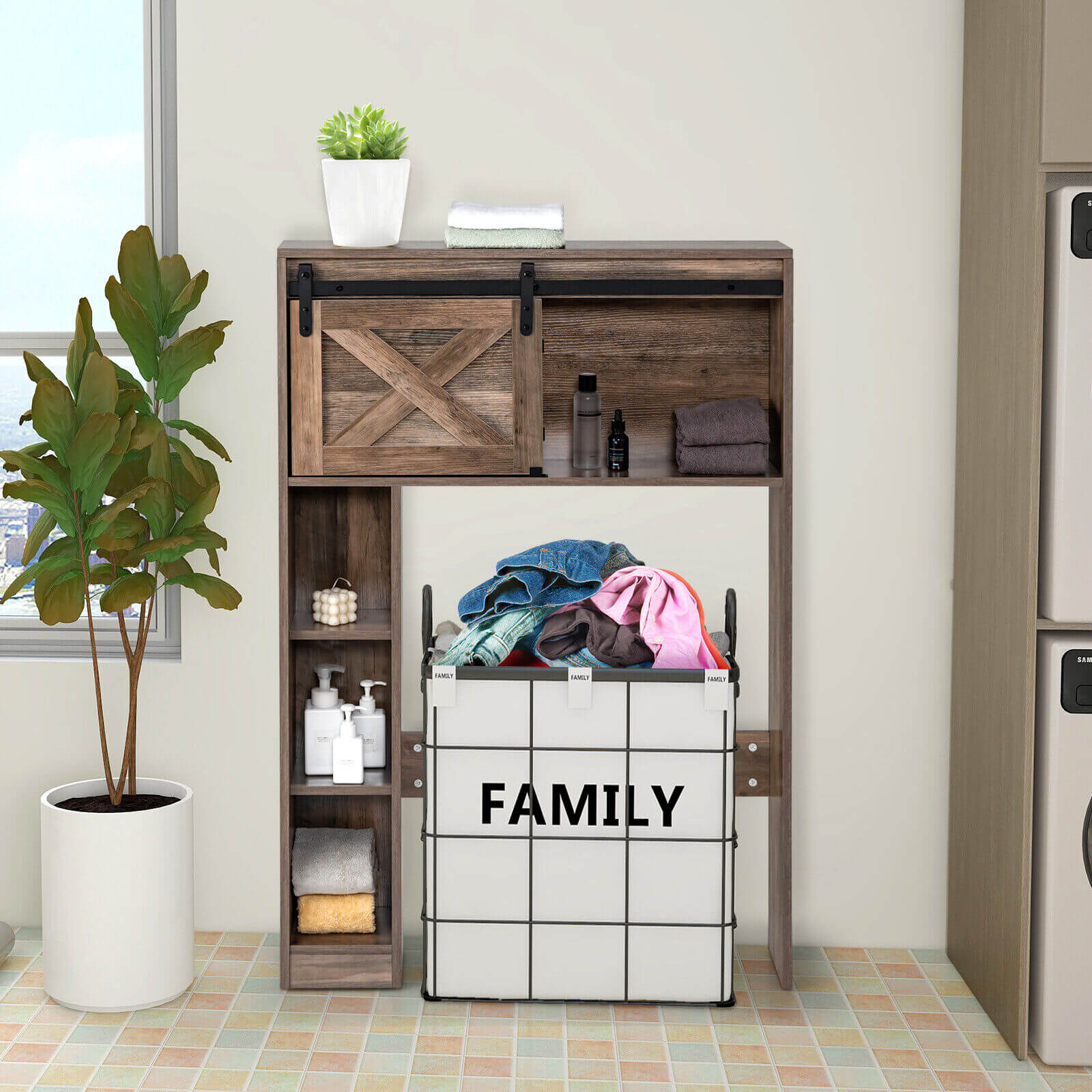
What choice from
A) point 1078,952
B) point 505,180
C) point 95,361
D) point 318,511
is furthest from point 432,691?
point 1078,952

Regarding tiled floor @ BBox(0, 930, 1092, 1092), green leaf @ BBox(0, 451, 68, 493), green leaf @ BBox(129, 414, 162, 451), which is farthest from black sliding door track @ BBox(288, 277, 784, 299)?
tiled floor @ BBox(0, 930, 1092, 1092)

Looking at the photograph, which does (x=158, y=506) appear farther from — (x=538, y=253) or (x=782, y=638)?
(x=782, y=638)

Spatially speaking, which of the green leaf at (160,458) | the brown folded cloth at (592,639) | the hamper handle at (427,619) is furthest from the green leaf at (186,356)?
the brown folded cloth at (592,639)

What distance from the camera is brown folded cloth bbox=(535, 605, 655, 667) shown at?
2580 millimetres

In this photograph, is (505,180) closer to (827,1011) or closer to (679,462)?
(679,462)

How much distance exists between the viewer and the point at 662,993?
2.62 meters

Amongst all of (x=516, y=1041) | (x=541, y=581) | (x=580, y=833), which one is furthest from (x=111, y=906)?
(x=541, y=581)

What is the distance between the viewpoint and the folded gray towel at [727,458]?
2.59 m

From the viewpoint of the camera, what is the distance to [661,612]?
2.58 m

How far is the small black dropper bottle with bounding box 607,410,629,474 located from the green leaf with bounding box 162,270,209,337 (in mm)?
920

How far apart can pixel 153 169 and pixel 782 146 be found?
1.47 m

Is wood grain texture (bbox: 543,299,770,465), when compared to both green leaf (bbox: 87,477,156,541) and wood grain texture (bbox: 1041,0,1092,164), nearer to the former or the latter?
wood grain texture (bbox: 1041,0,1092,164)

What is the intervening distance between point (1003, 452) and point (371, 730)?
148 centimetres

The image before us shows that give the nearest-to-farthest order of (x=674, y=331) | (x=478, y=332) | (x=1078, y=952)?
(x=1078, y=952) → (x=478, y=332) → (x=674, y=331)
